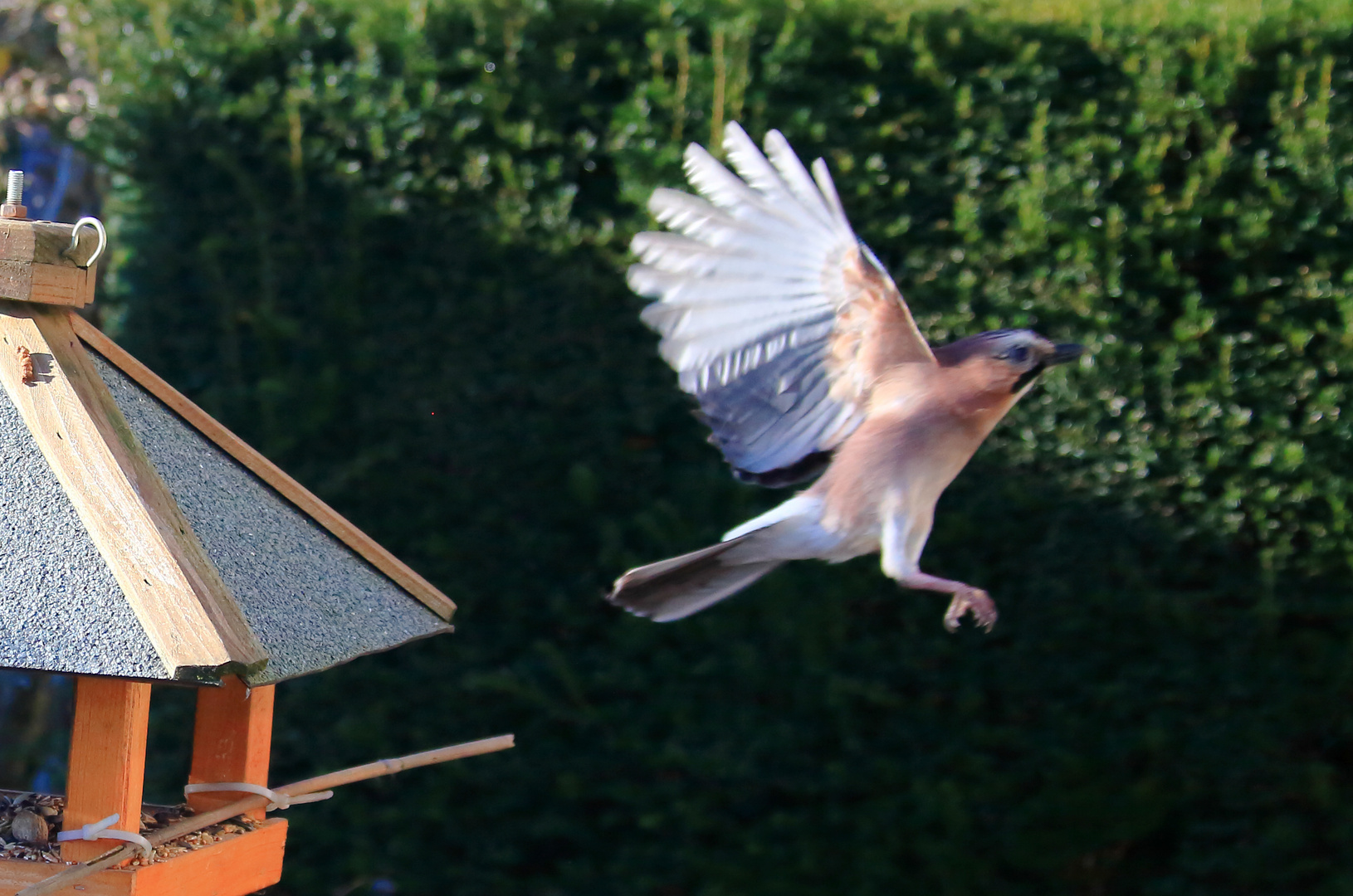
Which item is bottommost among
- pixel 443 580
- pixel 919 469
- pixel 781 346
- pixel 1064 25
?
pixel 443 580

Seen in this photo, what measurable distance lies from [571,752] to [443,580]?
0.58 m

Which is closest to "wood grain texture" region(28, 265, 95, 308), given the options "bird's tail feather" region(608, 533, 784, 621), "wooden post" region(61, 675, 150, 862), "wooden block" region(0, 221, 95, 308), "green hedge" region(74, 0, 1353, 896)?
"wooden block" region(0, 221, 95, 308)

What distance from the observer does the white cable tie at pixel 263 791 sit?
6.07 ft

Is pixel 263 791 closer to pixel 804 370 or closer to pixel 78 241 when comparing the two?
pixel 78 241

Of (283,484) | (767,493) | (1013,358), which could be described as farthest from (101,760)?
(767,493)

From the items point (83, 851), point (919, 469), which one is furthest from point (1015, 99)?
point (83, 851)

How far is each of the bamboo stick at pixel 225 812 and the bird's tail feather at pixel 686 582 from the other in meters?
0.32

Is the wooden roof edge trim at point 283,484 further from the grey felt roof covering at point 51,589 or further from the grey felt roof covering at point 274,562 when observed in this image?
the grey felt roof covering at point 51,589

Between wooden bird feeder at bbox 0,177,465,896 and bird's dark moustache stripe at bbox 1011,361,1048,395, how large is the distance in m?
0.97

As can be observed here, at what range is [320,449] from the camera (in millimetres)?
3547

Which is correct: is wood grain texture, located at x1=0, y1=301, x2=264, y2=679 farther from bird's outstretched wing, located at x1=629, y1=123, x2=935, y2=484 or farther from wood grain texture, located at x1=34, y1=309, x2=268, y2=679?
bird's outstretched wing, located at x1=629, y1=123, x2=935, y2=484

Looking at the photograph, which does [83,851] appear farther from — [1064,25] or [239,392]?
[1064,25]

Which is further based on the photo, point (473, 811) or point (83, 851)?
point (473, 811)

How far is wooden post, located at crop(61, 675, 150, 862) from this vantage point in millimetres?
1576
